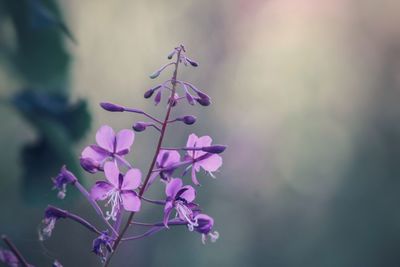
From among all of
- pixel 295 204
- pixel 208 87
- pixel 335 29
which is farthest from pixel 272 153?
pixel 335 29

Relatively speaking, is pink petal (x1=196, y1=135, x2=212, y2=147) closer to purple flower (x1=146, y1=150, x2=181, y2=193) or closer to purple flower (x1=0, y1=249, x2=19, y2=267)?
purple flower (x1=146, y1=150, x2=181, y2=193)

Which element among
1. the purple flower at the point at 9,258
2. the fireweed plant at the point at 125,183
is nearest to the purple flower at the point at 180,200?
the fireweed plant at the point at 125,183

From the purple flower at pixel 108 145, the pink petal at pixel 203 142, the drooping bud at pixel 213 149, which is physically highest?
the pink petal at pixel 203 142

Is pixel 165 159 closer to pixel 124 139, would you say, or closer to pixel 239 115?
pixel 124 139

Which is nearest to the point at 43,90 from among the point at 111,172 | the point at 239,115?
the point at 239,115

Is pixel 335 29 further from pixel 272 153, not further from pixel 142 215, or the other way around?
pixel 142 215

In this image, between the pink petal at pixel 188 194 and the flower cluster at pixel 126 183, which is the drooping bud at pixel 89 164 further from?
the pink petal at pixel 188 194
